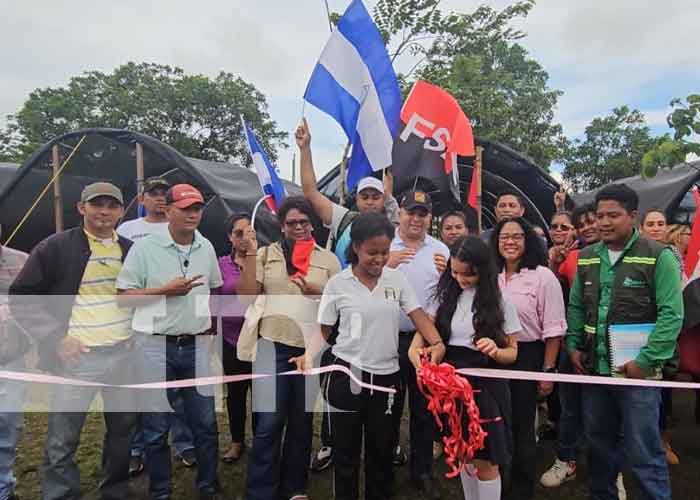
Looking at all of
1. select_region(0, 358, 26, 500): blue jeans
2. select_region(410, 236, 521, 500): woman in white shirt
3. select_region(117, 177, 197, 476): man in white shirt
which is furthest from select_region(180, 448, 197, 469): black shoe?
select_region(410, 236, 521, 500): woman in white shirt

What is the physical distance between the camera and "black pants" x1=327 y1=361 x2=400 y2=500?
269 cm

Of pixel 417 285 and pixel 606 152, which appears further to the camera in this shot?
pixel 606 152

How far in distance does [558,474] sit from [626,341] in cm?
131

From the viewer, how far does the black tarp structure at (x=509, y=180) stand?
747cm

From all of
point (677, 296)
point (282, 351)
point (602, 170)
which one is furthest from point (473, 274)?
point (602, 170)

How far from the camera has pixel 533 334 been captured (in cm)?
296

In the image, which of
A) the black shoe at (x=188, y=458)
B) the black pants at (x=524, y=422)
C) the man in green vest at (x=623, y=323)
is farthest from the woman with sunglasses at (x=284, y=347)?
the man in green vest at (x=623, y=323)

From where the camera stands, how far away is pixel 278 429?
115 inches

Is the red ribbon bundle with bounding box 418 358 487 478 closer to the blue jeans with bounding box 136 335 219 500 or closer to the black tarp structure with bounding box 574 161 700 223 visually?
the blue jeans with bounding box 136 335 219 500

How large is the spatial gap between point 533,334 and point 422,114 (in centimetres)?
340

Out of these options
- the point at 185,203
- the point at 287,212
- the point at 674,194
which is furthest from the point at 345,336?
the point at 674,194

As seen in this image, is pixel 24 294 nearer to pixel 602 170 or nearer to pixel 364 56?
pixel 364 56

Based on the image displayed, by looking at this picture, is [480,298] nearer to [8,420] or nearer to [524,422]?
[524,422]

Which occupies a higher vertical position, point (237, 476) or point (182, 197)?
point (182, 197)
